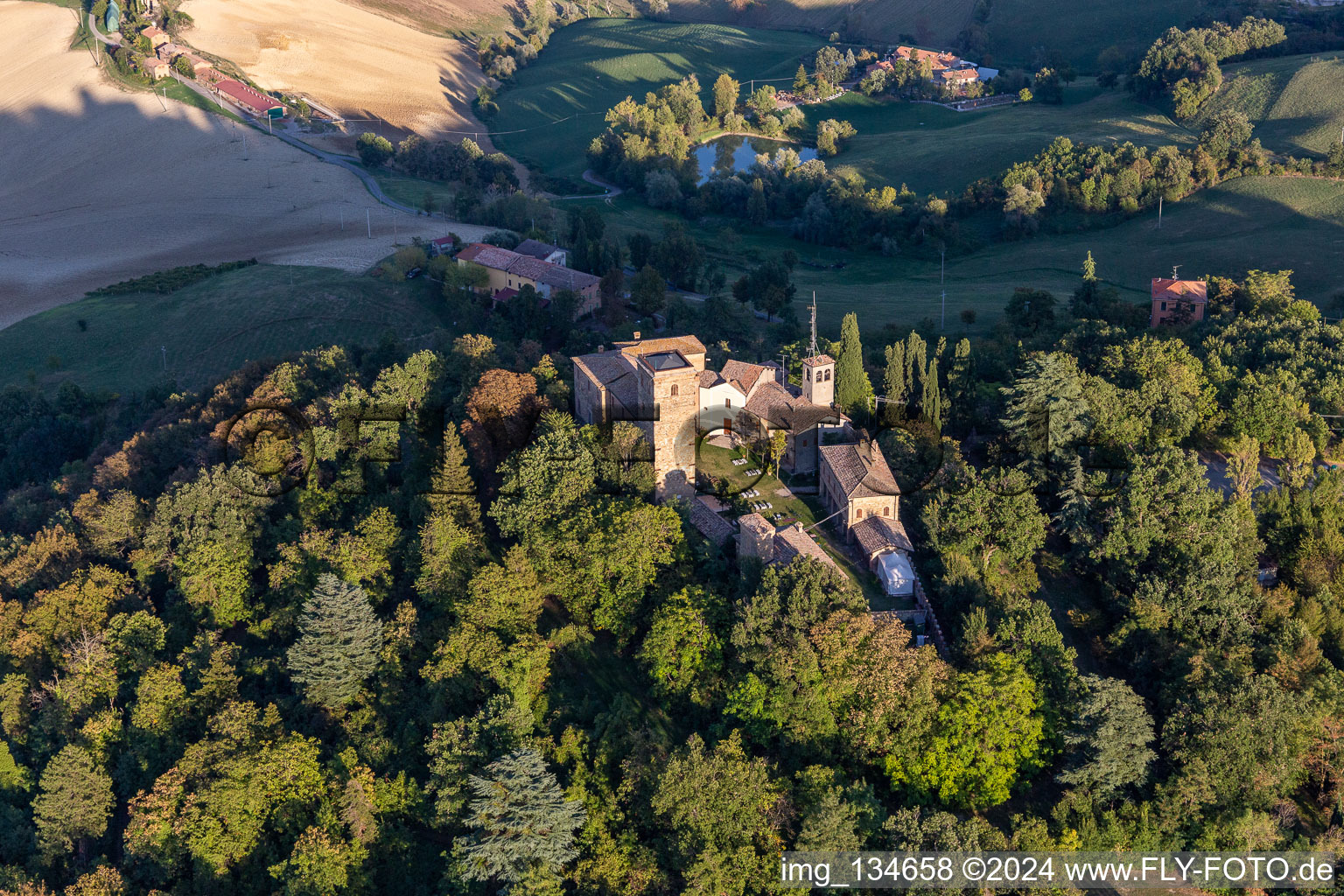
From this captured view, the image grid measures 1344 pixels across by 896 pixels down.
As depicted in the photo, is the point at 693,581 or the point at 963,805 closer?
the point at 963,805

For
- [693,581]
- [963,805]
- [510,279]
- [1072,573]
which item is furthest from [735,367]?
[510,279]

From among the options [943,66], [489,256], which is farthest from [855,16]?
[489,256]

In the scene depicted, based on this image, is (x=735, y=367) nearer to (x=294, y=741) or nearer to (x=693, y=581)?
(x=693, y=581)

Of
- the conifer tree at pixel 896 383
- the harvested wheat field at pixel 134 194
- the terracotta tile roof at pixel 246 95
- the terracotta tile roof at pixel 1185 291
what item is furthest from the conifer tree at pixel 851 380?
the terracotta tile roof at pixel 246 95

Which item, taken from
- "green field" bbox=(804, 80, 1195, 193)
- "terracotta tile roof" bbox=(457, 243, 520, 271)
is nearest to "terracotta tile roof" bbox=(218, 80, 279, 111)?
"terracotta tile roof" bbox=(457, 243, 520, 271)

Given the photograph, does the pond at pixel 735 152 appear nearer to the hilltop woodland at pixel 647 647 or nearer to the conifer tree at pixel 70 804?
the hilltop woodland at pixel 647 647

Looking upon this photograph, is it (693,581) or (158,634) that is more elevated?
(693,581)

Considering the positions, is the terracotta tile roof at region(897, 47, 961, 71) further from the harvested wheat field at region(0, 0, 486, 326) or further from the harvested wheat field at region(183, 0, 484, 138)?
the harvested wheat field at region(0, 0, 486, 326)
